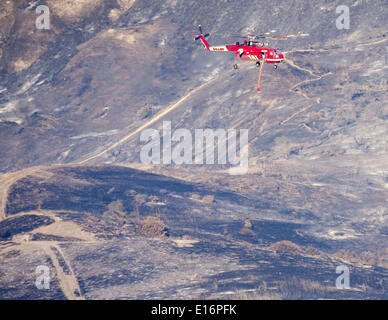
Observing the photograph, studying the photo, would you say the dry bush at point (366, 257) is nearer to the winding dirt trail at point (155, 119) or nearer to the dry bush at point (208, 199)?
the dry bush at point (208, 199)

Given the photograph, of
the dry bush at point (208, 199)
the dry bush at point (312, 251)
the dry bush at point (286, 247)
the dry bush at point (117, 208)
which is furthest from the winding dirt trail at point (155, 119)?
the dry bush at point (312, 251)

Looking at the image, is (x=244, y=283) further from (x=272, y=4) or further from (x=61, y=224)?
(x=272, y=4)

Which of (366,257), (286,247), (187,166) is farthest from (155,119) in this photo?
(366,257)

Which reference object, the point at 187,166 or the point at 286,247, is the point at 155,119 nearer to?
the point at 187,166

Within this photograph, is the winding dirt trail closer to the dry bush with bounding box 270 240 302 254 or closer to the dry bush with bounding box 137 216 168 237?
the dry bush with bounding box 137 216 168 237

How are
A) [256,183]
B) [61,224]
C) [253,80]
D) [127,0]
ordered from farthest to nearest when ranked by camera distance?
[127,0] < [253,80] < [256,183] < [61,224]

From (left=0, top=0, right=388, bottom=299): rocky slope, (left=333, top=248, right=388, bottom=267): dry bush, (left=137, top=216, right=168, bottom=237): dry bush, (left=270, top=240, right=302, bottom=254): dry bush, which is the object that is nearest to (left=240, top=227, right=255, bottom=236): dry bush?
(left=0, top=0, right=388, bottom=299): rocky slope
